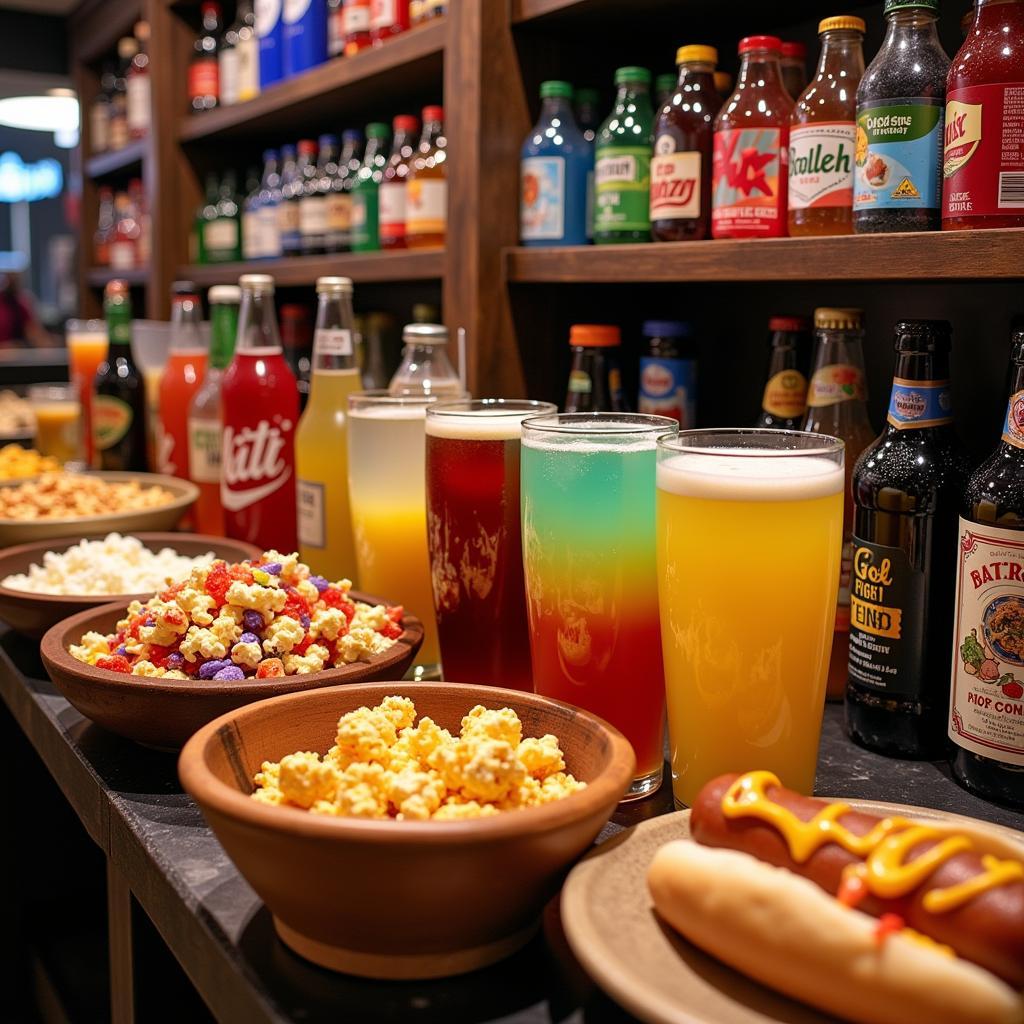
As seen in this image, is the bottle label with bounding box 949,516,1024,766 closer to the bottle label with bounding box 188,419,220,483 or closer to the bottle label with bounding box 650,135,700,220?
the bottle label with bounding box 650,135,700,220

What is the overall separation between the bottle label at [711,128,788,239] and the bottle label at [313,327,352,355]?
61cm

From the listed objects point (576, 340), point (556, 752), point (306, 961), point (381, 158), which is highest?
point (381, 158)

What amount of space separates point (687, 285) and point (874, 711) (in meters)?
0.88

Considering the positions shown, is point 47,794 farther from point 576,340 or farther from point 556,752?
point 556,752

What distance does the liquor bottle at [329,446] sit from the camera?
1618mm

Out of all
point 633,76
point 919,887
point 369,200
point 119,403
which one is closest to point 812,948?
point 919,887

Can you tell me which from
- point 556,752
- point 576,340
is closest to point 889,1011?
point 556,752

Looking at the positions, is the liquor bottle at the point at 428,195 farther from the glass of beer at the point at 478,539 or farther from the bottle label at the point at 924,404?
the bottle label at the point at 924,404

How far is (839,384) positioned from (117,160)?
9.03 feet

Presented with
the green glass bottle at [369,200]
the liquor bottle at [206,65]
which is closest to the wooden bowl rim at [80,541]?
the green glass bottle at [369,200]

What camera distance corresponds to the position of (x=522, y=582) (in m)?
1.18

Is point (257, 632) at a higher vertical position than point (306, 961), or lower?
higher

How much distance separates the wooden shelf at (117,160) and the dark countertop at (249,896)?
226 cm

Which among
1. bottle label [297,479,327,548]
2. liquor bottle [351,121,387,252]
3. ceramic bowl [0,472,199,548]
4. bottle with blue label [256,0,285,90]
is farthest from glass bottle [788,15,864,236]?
bottle with blue label [256,0,285,90]
